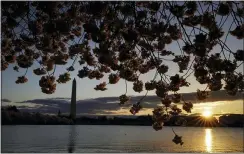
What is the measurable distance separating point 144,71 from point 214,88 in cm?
207

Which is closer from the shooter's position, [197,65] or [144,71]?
[197,65]

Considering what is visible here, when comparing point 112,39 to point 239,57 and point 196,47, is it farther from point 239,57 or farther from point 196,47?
point 239,57

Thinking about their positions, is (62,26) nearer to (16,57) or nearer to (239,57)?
(16,57)

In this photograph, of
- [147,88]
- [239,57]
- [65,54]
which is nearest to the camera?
[239,57]

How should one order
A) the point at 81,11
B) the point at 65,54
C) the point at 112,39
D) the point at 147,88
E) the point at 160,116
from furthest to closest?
1. the point at 160,116
2. the point at 65,54
3. the point at 147,88
4. the point at 81,11
5. the point at 112,39

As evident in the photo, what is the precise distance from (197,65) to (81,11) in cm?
287

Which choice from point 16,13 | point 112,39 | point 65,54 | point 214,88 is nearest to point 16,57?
point 65,54

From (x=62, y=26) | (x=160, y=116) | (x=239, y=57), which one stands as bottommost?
(x=160, y=116)

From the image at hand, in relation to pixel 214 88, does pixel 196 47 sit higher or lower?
higher

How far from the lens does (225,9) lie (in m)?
8.05

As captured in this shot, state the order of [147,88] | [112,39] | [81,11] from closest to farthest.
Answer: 1. [112,39]
2. [81,11]
3. [147,88]

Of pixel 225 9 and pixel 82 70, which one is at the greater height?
pixel 225 9

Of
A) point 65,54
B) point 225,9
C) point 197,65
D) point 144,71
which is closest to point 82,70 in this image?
point 65,54

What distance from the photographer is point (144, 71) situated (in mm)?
10852
